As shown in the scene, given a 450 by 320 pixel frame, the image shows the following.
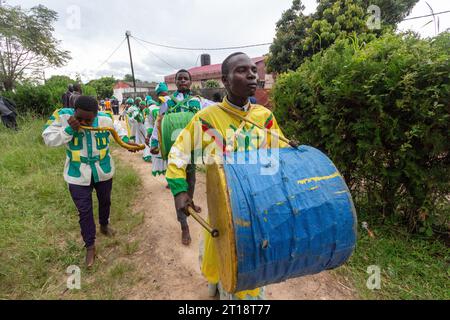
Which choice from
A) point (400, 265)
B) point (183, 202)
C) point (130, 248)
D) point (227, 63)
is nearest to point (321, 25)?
point (400, 265)

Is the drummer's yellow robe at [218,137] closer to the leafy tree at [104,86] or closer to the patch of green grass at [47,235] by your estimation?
the patch of green grass at [47,235]

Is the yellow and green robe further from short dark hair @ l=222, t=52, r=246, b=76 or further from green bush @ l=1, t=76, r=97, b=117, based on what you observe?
green bush @ l=1, t=76, r=97, b=117

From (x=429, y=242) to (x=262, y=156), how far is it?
2.87 meters

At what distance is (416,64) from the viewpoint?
261 cm

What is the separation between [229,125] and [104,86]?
183ft

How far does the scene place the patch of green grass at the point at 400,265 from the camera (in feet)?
8.05

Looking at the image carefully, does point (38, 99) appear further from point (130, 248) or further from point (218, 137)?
point (218, 137)

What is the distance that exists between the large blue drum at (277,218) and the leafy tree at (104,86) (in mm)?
49964

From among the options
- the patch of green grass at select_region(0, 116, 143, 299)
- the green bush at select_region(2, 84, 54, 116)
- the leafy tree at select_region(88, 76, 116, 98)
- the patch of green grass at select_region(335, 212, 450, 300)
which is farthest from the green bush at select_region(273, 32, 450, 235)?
the leafy tree at select_region(88, 76, 116, 98)

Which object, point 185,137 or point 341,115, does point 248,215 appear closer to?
point 185,137

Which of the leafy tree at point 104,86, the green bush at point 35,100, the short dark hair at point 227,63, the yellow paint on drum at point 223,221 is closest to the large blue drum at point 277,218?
the yellow paint on drum at point 223,221

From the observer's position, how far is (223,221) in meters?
1.37

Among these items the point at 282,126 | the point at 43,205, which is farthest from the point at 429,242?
the point at 43,205

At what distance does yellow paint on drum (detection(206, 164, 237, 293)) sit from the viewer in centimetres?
126
